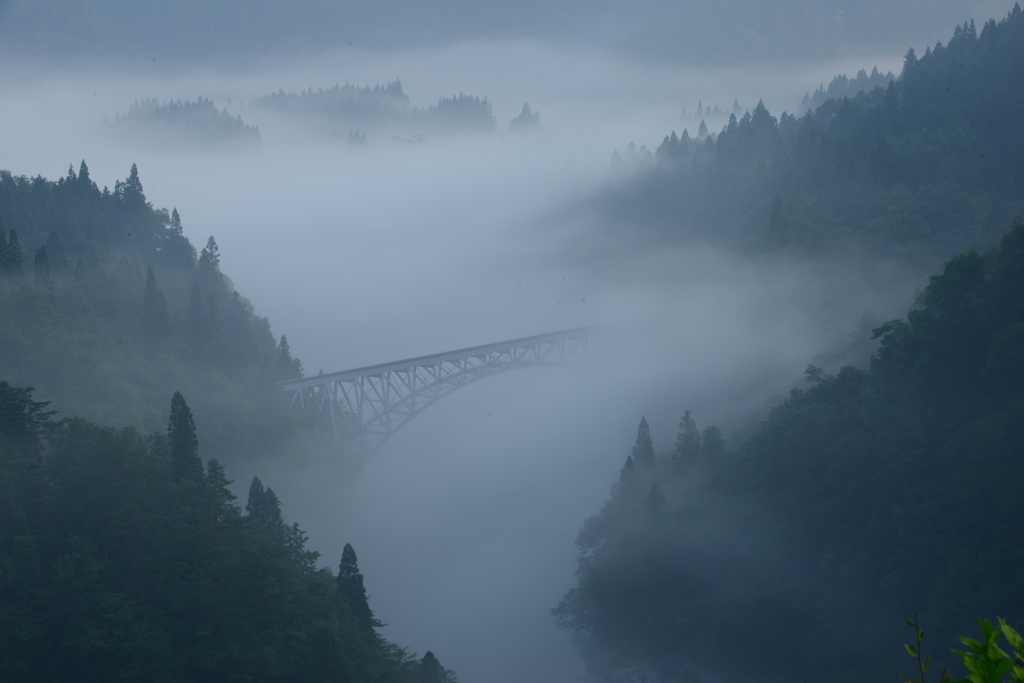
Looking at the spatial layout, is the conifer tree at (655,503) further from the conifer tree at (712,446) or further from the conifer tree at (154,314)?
the conifer tree at (154,314)

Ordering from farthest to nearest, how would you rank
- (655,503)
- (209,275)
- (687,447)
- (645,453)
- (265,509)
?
(209,275) < (645,453) < (687,447) < (655,503) < (265,509)

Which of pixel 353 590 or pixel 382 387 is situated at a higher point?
pixel 382 387

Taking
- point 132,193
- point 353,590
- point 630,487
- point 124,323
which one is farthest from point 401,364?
point 132,193

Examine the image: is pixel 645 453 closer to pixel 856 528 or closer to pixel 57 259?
pixel 856 528

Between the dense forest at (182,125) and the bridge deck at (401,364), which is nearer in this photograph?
the bridge deck at (401,364)

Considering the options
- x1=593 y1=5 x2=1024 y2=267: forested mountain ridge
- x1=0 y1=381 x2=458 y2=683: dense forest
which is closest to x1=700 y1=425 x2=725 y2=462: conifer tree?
x1=0 y1=381 x2=458 y2=683: dense forest

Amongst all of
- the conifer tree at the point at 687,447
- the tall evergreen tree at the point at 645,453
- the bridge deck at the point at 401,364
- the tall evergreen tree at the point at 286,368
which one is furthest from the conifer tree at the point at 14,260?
the conifer tree at the point at 687,447

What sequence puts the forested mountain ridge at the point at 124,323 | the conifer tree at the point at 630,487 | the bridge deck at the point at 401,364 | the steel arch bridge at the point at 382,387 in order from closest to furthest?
the forested mountain ridge at the point at 124,323 < the conifer tree at the point at 630,487 < the bridge deck at the point at 401,364 < the steel arch bridge at the point at 382,387

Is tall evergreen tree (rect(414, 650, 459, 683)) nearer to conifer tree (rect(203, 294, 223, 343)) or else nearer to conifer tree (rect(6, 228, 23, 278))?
conifer tree (rect(203, 294, 223, 343))
